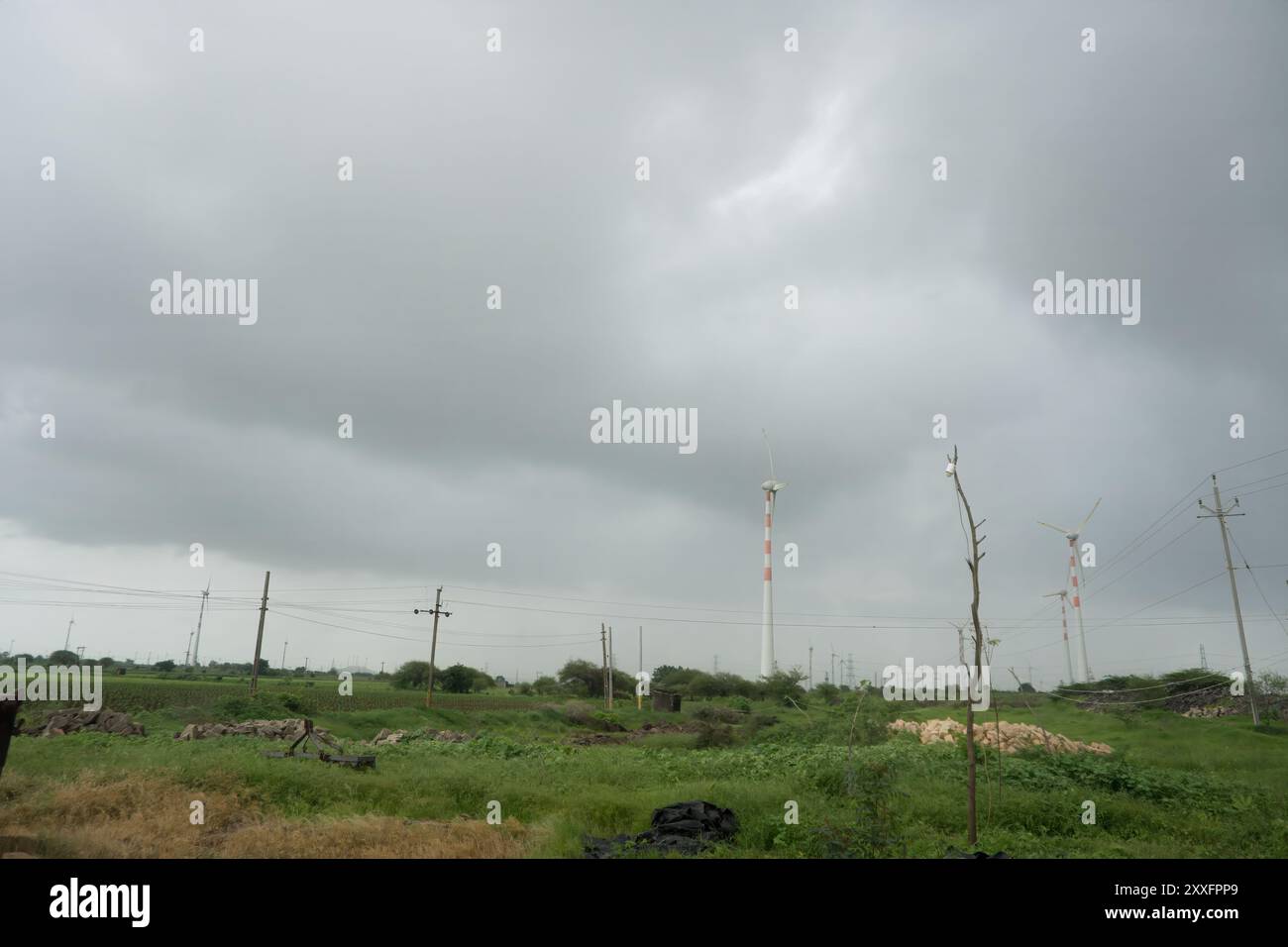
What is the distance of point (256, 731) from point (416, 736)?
4.68 metres

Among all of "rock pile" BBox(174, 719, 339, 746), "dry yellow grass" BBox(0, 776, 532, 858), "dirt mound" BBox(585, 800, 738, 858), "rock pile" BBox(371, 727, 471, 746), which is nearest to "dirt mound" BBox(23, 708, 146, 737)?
"rock pile" BBox(174, 719, 339, 746)

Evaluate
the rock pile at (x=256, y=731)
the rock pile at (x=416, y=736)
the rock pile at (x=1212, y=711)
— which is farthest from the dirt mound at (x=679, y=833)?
the rock pile at (x=1212, y=711)

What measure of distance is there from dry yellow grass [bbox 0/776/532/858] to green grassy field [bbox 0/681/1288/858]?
35 millimetres

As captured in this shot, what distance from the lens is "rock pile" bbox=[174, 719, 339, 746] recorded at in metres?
20.0

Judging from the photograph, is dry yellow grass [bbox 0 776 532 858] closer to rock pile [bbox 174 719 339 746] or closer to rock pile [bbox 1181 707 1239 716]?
rock pile [bbox 174 719 339 746]

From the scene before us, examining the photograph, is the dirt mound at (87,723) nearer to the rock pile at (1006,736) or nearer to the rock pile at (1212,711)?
the rock pile at (1006,736)

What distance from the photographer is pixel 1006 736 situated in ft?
66.4

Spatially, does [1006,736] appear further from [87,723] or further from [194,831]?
[87,723]

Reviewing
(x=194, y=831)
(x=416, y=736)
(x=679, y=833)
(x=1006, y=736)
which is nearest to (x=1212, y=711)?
(x=1006, y=736)

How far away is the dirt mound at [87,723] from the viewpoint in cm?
1909

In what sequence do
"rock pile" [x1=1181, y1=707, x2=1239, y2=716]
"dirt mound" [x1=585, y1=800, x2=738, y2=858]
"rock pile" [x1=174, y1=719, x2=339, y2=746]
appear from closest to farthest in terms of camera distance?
"dirt mound" [x1=585, y1=800, x2=738, y2=858] < "rock pile" [x1=174, y1=719, x2=339, y2=746] < "rock pile" [x1=1181, y1=707, x2=1239, y2=716]
